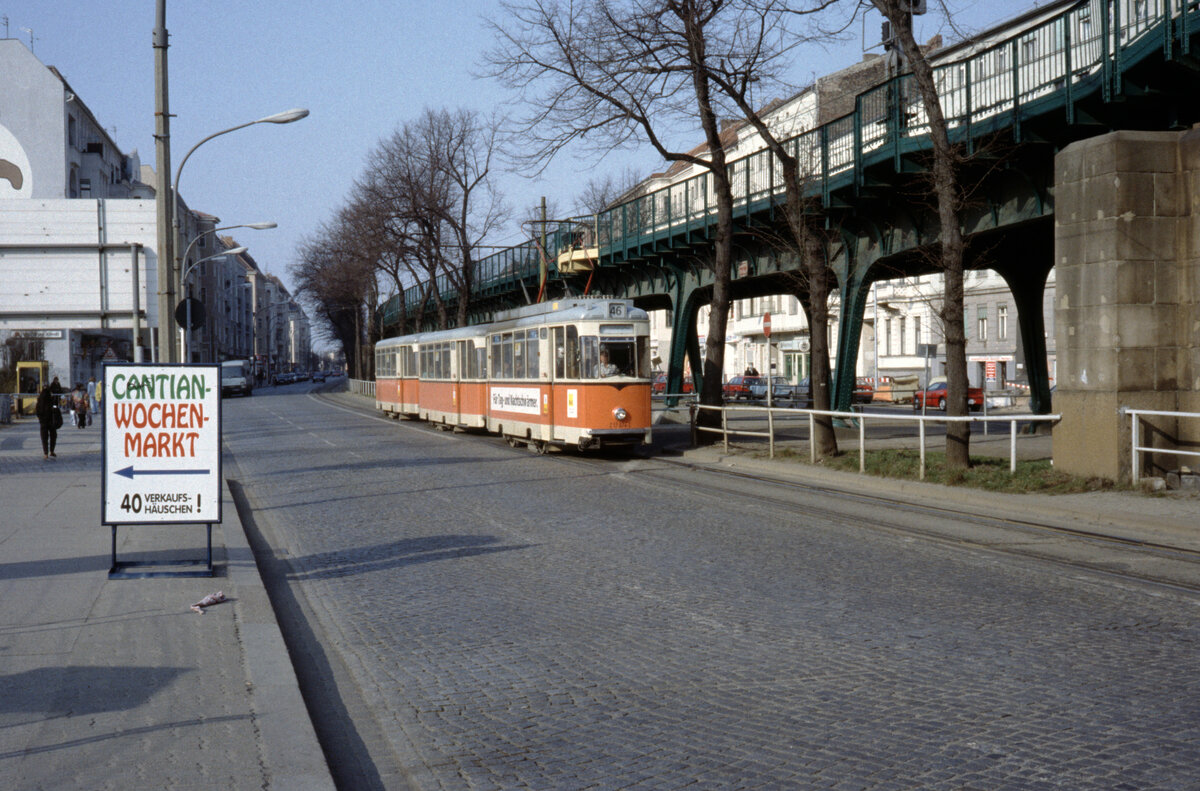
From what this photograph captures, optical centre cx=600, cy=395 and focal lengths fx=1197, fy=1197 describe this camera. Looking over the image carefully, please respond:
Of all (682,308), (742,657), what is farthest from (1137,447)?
(682,308)

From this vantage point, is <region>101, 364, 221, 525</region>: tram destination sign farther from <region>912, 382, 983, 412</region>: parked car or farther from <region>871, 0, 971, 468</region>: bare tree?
<region>912, 382, 983, 412</region>: parked car

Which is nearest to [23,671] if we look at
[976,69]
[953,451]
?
[953,451]

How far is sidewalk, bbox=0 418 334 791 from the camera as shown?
4832 mm

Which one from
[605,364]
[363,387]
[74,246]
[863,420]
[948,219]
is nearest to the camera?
[74,246]

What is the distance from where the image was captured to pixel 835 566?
1037 centimetres

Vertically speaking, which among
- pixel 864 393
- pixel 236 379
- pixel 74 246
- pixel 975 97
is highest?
pixel 975 97

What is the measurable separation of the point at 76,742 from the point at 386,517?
914cm

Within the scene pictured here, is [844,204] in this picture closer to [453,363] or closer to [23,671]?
[453,363]

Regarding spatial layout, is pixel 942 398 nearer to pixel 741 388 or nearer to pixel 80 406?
pixel 741 388

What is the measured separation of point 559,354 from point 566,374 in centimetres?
50

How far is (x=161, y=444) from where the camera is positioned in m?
9.63

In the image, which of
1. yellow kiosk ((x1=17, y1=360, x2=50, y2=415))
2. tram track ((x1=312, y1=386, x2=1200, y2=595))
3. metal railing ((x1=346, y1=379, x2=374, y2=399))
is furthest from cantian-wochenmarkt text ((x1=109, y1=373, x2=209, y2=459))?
metal railing ((x1=346, y1=379, x2=374, y2=399))

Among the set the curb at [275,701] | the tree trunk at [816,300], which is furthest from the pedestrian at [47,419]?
the curb at [275,701]

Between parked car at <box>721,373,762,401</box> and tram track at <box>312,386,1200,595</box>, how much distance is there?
129ft
